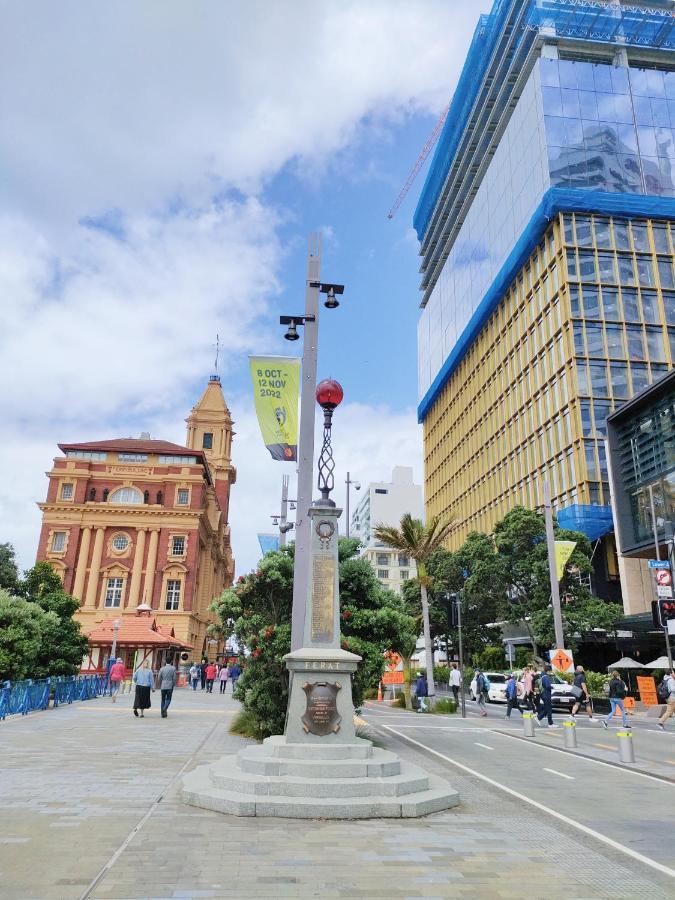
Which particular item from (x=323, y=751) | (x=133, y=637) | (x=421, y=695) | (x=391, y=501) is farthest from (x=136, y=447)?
(x=391, y=501)

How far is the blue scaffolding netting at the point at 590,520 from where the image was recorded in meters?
46.6

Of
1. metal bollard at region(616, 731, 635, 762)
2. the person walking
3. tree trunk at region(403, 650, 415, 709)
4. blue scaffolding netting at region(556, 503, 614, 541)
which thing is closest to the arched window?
blue scaffolding netting at region(556, 503, 614, 541)

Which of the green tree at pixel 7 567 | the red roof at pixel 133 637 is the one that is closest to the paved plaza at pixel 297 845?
the red roof at pixel 133 637

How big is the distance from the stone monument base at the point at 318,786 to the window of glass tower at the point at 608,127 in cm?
5556

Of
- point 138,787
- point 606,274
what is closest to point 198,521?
point 606,274

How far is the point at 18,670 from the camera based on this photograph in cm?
2259

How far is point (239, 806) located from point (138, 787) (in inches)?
92.6

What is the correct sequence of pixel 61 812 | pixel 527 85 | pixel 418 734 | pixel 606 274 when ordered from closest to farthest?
pixel 61 812 < pixel 418 734 < pixel 606 274 < pixel 527 85

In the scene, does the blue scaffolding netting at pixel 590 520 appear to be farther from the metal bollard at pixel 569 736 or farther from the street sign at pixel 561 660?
the metal bollard at pixel 569 736

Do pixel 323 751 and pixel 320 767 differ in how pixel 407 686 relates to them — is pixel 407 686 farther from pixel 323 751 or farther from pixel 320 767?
pixel 320 767

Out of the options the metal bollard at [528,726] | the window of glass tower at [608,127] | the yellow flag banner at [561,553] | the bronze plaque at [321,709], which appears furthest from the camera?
the window of glass tower at [608,127]

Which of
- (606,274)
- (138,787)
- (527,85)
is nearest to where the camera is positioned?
(138,787)

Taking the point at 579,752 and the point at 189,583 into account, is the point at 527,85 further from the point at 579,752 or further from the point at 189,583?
the point at 579,752

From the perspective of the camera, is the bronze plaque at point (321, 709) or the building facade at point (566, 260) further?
the building facade at point (566, 260)
